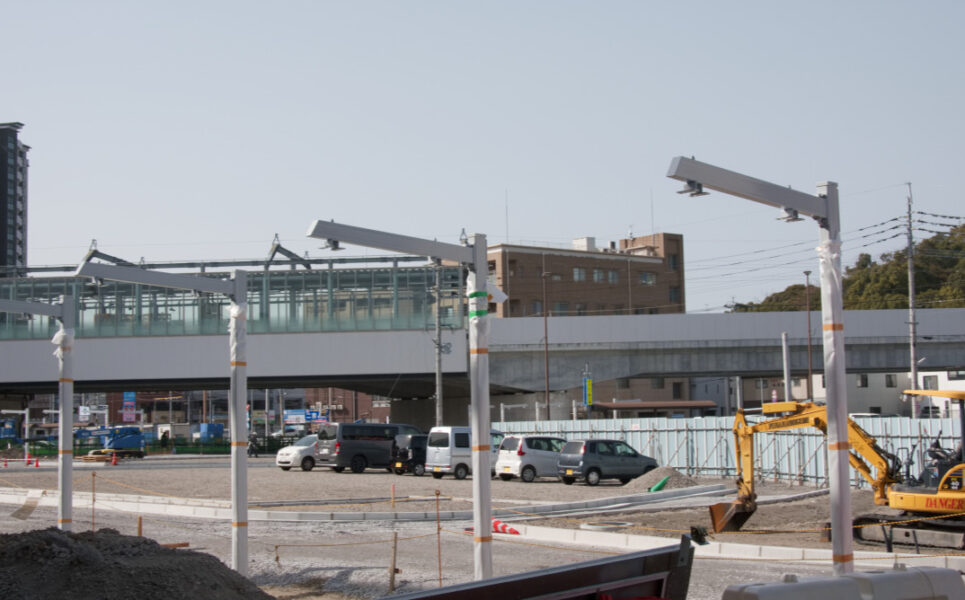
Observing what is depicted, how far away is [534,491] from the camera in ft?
106

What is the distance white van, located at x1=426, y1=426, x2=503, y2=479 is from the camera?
38469 millimetres

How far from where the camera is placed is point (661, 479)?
32750 millimetres

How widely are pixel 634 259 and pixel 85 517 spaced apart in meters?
75.5

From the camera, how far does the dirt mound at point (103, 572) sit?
29.4 feet

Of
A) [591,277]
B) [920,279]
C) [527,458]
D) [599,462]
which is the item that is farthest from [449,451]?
[920,279]

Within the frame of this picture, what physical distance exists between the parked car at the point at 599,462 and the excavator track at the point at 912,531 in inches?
709

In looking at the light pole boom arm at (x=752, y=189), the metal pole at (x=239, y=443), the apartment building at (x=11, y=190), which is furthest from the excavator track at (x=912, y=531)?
the apartment building at (x=11, y=190)

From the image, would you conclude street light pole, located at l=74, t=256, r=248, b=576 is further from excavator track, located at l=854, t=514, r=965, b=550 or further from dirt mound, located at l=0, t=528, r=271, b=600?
excavator track, located at l=854, t=514, r=965, b=550

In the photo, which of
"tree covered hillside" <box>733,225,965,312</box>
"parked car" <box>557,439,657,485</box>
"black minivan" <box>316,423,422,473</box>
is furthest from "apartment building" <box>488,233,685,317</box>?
"parked car" <box>557,439,657,485</box>

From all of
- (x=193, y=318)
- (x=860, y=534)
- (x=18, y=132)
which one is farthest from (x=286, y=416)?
(x=860, y=534)

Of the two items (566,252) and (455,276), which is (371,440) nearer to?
(455,276)

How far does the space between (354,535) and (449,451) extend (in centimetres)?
1800

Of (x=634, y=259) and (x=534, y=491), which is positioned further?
(x=634, y=259)

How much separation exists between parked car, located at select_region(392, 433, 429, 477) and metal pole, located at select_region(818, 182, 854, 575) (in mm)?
32033
